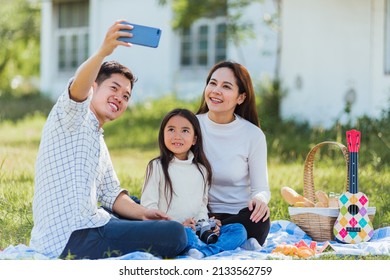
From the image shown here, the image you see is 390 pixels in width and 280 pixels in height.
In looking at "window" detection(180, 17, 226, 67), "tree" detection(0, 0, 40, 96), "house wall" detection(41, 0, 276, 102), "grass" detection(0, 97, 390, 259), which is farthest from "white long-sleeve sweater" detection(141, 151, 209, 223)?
"tree" detection(0, 0, 40, 96)

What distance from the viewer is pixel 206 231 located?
473 cm

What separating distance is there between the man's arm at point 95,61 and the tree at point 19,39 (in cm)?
2071

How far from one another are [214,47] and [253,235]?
13627mm

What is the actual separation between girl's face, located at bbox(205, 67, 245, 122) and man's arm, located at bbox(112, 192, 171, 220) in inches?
30.3

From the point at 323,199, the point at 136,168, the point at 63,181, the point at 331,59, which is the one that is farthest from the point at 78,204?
the point at 331,59

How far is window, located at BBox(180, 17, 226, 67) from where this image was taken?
59.8 feet

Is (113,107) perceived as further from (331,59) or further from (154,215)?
(331,59)

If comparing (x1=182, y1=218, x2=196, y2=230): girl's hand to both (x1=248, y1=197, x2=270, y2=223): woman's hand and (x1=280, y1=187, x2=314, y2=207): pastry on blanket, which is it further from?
(x1=280, y1=187, x2=314, y2=207): pastry on blanket

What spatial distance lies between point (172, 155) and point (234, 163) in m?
0.43

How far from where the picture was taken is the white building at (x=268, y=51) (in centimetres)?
1198
